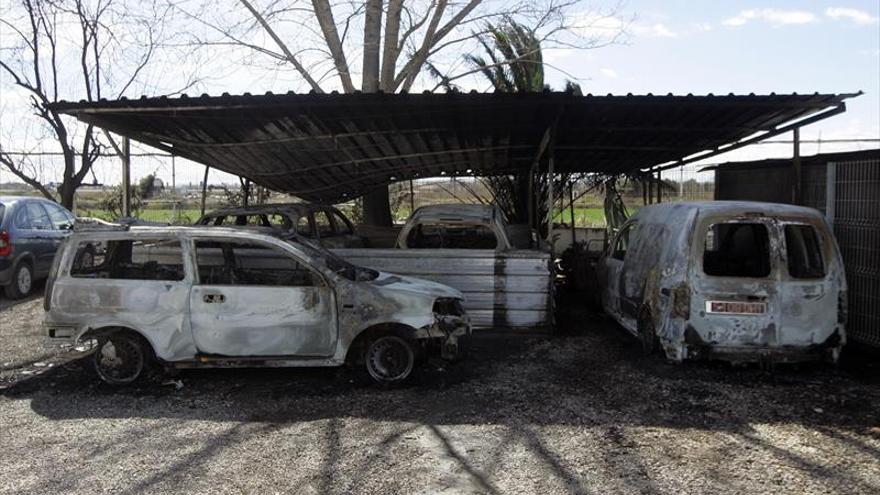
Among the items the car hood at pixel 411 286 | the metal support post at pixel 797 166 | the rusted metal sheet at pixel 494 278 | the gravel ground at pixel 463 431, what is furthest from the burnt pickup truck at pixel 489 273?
the metal support post at pixel 797 166

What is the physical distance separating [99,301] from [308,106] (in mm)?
2841

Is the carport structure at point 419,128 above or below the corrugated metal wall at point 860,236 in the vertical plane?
above

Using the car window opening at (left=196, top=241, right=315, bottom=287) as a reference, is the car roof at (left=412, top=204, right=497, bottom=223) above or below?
above

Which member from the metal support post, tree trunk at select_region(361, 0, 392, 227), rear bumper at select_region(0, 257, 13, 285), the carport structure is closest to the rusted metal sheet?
the carport structure

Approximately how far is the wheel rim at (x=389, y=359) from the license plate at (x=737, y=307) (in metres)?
2.83

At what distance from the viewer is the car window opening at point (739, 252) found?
251 inches

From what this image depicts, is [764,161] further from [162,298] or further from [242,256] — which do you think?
[162,298]

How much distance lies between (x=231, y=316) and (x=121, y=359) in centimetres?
114

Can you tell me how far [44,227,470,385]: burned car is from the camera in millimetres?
5844

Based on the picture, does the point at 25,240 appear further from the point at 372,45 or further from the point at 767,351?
the point at 767,351

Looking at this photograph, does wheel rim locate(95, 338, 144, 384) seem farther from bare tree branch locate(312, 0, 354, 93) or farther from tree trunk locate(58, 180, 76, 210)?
tree trunk locate(58, 180, 76, 210)

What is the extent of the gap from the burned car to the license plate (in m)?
2.42

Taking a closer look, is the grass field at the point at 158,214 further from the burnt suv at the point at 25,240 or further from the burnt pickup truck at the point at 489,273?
the burnt pickup truck at the point at 489,273

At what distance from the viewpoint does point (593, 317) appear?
927cm
